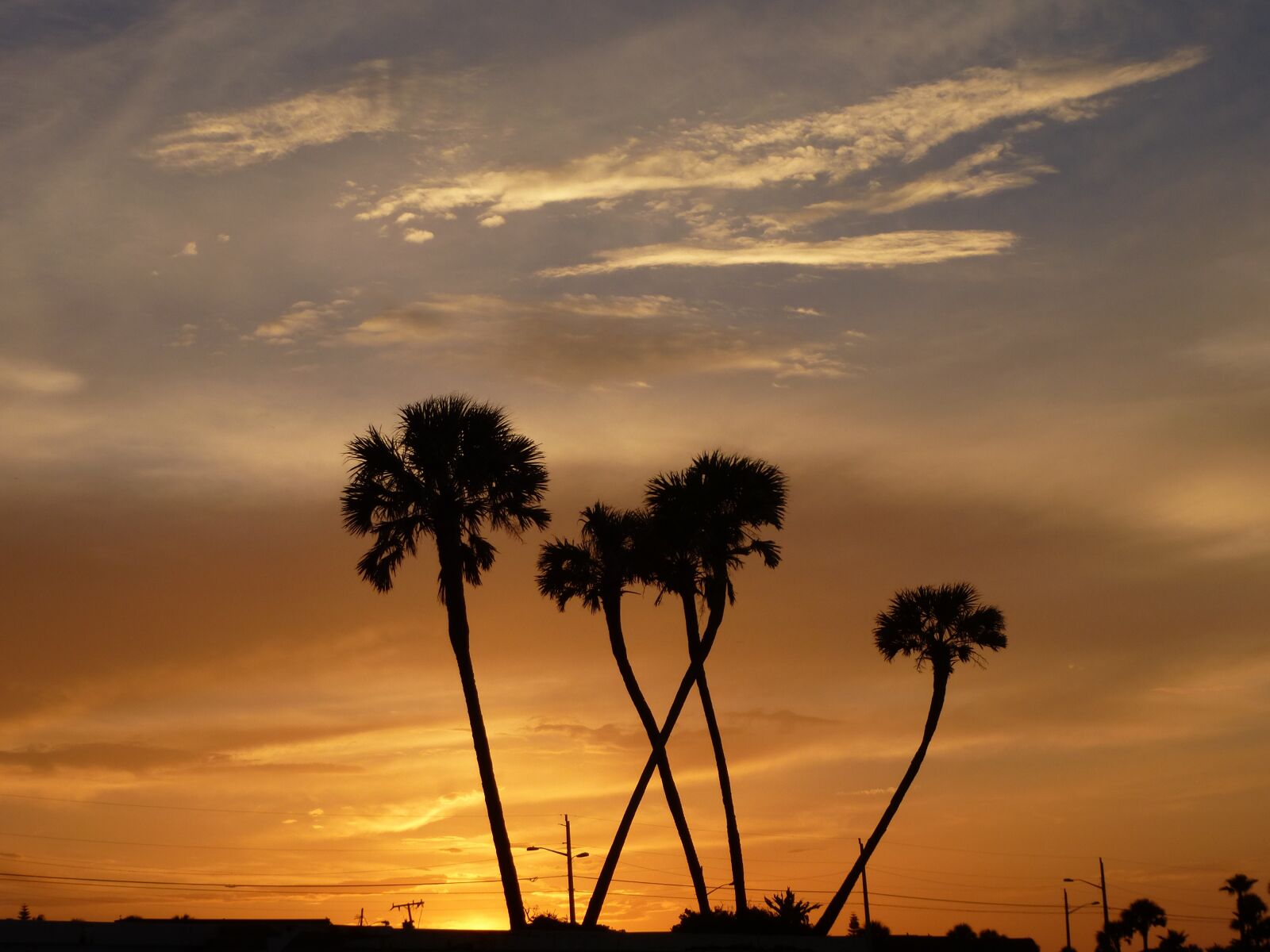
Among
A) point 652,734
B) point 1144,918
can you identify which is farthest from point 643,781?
point 1144,918

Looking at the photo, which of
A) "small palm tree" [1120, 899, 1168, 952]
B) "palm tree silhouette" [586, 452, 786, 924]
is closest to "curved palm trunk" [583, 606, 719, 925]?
"palm tree silhouette" [586, 452, 786, 924]

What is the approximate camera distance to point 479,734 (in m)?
45.2

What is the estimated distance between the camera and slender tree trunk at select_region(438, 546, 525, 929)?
4312cm

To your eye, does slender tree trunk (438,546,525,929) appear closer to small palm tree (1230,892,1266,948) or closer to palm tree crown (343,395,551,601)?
palm tree crown (343,395,551,601)

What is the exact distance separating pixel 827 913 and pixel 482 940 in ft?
77.4

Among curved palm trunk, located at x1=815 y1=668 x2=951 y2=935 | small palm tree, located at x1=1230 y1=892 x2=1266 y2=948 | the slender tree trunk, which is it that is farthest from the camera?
small palm tree, located at x1=1230 y1=892 x2=1266 y2=948

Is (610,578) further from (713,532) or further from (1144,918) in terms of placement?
(1144,918)

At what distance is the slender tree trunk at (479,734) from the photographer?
1698 inches

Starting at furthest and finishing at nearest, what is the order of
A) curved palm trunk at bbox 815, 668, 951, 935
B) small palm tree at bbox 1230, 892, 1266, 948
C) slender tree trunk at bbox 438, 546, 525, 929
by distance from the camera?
small palm tree at bbox 1230, 892, 1266, 948 < curved palm trunk at bbox 815, 668, 951, 935 < slender tree trunk at bbox 438, 546, 525, 929

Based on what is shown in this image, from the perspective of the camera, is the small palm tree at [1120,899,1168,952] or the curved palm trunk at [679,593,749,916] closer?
the curved palm trunk at [679,593,749,916]

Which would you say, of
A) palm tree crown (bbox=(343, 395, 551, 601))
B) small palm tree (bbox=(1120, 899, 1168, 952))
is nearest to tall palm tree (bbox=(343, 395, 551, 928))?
palm tree crown (bbox=(343, 395, 551, 601))

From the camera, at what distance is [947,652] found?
210 feet

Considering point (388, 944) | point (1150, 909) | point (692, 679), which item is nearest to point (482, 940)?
point (388, 944)

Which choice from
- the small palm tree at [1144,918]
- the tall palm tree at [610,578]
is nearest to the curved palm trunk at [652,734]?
the tall palm tree at [610,578]
